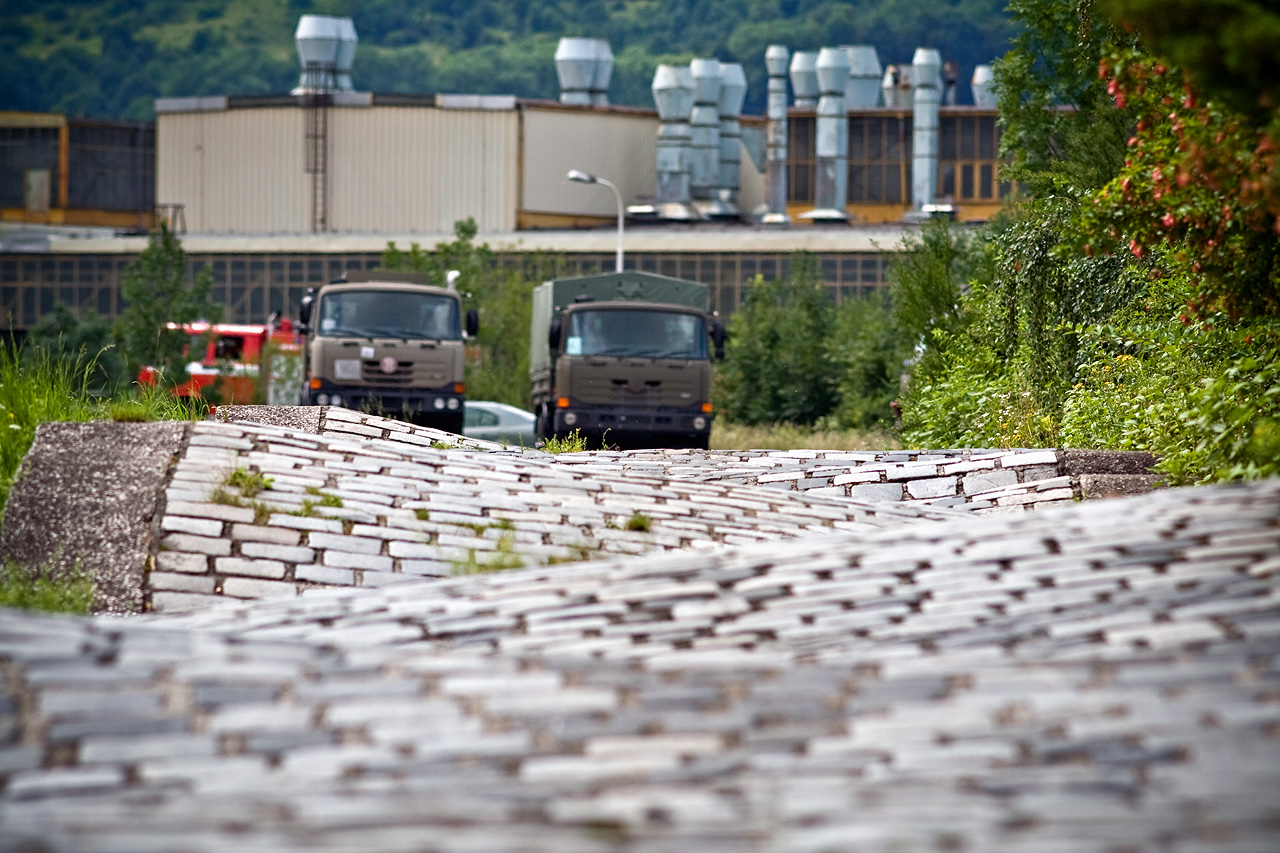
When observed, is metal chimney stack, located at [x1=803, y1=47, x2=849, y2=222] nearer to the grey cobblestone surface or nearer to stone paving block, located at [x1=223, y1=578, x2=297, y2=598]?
stone paving block, located at [x1=223, y1=578, x2=297, y2=598]

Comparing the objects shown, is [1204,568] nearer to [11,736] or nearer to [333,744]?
[333,744]

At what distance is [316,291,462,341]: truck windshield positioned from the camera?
25375 millimetres

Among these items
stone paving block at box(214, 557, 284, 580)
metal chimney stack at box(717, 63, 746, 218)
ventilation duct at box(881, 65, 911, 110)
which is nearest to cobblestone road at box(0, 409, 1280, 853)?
stone paving block at box(214, 557, 284, 580)

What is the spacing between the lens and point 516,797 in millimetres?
4695

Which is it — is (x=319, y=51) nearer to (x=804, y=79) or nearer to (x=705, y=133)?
(x=705, y=133)

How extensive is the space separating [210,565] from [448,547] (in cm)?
123

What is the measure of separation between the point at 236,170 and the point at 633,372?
4186cm

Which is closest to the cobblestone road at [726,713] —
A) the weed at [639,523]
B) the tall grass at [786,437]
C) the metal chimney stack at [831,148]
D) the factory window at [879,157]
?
the weed at [639,523]

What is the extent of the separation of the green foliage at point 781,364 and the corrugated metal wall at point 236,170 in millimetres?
27637

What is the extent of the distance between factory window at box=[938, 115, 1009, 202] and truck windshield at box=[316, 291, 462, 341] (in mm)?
43838

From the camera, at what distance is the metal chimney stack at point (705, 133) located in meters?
64.9

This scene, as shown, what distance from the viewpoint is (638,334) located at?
24.8m

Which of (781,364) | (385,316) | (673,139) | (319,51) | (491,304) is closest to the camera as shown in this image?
(385,316)

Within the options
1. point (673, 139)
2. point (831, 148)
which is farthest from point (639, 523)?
point (831, 148)
